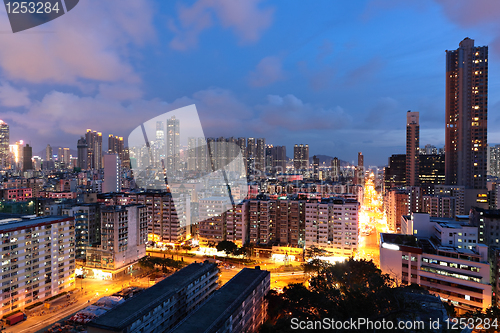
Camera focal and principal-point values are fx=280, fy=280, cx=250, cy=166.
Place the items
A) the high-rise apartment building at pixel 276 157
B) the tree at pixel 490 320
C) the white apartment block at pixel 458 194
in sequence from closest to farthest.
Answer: the tree at pixel 490 320 → the white apartment block at pixel 458 194 → the high-rise apartment building at pixel 276 157

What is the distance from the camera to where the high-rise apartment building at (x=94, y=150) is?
3931 cm

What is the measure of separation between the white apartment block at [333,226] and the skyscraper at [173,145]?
577cm

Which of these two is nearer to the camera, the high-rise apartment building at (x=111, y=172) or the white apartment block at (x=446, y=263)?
the white apartment block at (x=446, y=263)

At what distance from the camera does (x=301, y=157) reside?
1561 inches

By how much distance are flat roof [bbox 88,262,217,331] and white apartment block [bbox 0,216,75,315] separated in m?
3.41

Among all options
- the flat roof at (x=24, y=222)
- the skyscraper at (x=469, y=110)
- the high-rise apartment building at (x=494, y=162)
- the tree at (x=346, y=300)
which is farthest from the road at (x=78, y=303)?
the high-rise apartment building at (x=494, y=162)

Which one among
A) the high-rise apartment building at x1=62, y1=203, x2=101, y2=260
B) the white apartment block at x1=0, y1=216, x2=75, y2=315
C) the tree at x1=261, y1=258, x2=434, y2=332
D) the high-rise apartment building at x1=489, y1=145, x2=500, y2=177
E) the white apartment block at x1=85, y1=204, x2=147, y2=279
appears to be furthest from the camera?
the high-rise apartment building at x1=489, y1=145, x2=500, y2=177

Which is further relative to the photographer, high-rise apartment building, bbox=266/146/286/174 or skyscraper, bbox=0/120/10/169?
high-rise apartment building, bbox=266/146/286/174

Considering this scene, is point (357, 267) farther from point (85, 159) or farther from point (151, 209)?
point (85, 159)

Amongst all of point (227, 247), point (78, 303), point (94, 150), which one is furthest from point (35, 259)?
point (94, 150)

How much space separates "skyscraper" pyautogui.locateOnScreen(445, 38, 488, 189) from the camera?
15.1m

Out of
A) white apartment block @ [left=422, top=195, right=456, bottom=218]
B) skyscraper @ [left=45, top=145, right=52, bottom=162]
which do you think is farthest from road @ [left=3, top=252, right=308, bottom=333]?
skyscraper @ [left=45, top=145, right=52, bottom=162]

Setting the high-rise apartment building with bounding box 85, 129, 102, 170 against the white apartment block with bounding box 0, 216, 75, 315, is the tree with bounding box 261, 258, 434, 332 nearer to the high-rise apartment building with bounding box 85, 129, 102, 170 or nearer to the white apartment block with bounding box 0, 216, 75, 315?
the white apartment block with bounding box 0, 216, 75, 315

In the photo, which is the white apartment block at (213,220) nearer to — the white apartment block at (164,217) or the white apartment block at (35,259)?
the white apartment block at (164,217)
